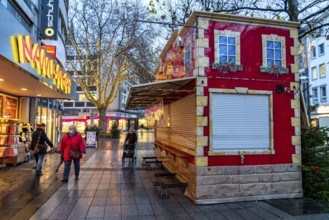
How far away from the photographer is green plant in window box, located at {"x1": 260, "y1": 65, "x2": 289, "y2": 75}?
7.38 metres

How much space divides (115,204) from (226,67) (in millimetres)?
4323

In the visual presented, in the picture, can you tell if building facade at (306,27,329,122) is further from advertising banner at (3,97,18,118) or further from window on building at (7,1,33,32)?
advertising banner at (3,97,18,118)

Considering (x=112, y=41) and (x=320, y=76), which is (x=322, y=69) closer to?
(x=320, y=76)

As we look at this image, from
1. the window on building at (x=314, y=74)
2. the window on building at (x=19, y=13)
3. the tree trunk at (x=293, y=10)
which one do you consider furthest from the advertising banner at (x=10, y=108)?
the window on building at (x=314, y=74)

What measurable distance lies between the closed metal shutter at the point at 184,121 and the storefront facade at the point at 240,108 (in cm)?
6

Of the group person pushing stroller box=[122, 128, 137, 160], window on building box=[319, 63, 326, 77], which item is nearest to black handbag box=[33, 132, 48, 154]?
person pushing stroller box=[122, 128, 137, 160]

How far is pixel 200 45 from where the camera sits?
6.99m

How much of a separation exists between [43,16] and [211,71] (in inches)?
409

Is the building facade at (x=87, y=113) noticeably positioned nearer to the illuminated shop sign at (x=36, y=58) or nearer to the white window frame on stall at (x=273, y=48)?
the illuminated shop sign at (x=36, y=58)

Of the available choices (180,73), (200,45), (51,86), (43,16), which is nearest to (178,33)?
(180,73)

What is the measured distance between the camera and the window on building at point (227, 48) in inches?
283

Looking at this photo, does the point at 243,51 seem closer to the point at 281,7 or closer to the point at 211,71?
the point at 211,71

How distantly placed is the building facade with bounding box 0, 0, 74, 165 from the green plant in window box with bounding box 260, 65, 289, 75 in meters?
6.48

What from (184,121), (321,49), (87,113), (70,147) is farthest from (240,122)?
(87,113)
